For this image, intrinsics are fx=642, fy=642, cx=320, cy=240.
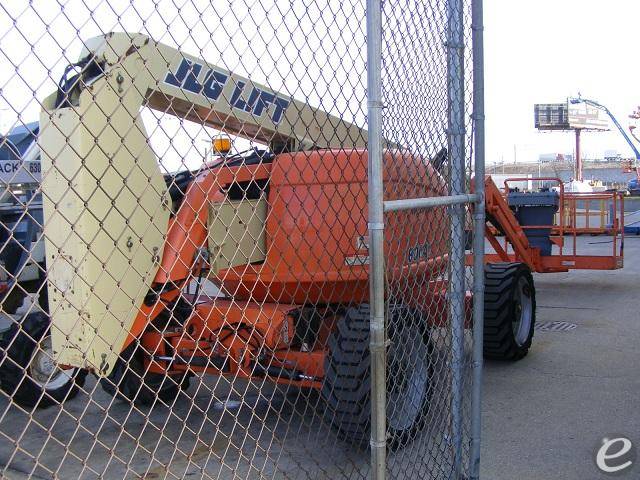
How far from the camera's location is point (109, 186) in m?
3.32

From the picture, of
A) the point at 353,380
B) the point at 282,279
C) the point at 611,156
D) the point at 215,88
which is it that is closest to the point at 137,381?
the point at 282,279

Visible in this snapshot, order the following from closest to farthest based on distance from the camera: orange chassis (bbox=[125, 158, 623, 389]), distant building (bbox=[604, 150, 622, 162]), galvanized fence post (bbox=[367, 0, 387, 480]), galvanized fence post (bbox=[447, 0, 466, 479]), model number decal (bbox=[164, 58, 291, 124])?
galvanized fence post (bbox=[367, 0, 387, 480])
galvanized fence post (bbox=[447, 0, 466, 479])
model number decal (bbox=[164, 58, 291, 124])
orange chassis (bbox=[125, 158, 623, 389])
distant building (bbox=[604, 150, 622, 162])

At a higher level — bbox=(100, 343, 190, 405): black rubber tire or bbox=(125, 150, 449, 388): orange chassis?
bbox=(125, 150, 449, 388): orange chassis

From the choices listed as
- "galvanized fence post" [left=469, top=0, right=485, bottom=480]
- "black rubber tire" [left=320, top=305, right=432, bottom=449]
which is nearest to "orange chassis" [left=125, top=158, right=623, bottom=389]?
"black rubber tire" [left=320, top=305, right=432, bottom=449]

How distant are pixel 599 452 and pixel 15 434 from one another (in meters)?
4.44

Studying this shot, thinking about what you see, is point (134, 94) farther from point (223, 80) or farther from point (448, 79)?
point (448, 79)

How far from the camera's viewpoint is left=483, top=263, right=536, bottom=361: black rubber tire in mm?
6391

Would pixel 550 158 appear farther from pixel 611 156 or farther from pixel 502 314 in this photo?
pixel 502 314

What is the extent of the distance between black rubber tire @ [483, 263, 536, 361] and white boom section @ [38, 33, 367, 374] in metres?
3.42

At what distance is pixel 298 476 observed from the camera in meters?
4.12

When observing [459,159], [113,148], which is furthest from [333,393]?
[113,148]

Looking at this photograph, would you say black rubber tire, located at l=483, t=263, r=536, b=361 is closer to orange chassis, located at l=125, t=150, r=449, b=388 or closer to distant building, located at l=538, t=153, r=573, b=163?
orange chassis, located at l=125, t=150, r=449, b=388

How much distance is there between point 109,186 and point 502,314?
14.2 feet

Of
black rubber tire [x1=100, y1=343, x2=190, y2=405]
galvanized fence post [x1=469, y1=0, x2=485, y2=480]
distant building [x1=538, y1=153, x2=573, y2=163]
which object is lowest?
distant building [x1=538, y1=153, x2=573, y2=163]
